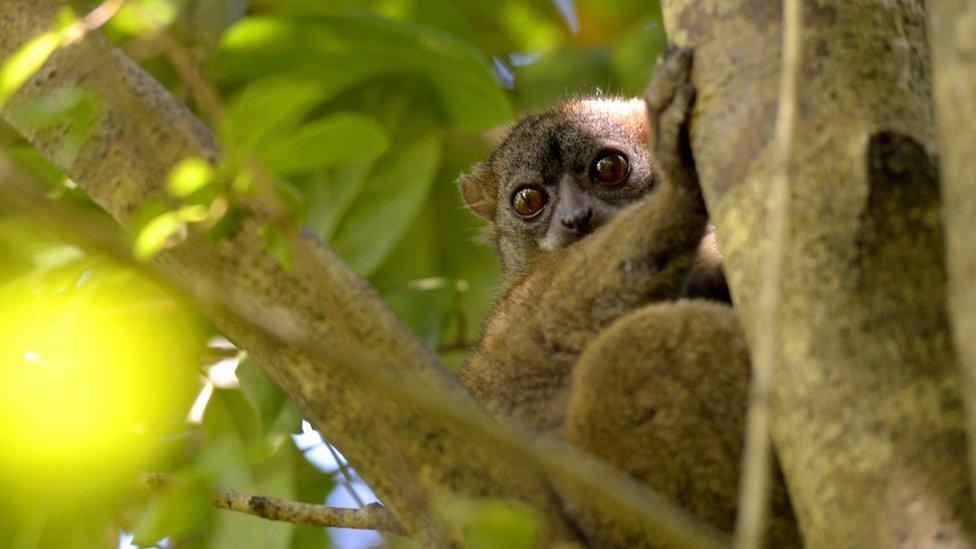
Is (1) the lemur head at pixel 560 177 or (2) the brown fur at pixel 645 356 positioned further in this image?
(1) the lemur head at pixel 560 177

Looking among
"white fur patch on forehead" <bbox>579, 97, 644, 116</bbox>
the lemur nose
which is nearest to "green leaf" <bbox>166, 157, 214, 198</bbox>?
the lemur nose

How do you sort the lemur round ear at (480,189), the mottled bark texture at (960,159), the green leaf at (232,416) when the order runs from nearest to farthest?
the mottled bark texture at (960,159)
the green leaf at (232,416)
the lemur round ear at (480,189)

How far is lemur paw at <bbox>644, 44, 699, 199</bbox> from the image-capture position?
3.57 meters

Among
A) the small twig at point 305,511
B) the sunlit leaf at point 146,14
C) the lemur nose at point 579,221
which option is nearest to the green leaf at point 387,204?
the lemur nose at point 579,221

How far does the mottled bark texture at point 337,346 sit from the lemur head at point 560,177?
3.50 meters

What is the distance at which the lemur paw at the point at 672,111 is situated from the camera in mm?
3570

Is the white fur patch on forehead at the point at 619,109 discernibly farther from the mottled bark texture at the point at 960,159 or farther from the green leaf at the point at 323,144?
the mottled bark texture at the point at 960,159

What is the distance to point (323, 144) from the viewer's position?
3.41m

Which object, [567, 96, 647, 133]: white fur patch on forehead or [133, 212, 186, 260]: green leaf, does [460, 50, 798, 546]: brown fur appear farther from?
[567, 96, 647, 133]: white fur patch on forehead

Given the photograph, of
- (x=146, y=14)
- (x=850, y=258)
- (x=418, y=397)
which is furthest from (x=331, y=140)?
(x=850, y=258)

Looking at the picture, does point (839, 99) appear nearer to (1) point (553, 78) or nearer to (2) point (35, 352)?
(2) point (35, 352)

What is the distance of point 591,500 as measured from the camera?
365 centimetres

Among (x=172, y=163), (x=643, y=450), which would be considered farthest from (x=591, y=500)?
(x=172, y=163)

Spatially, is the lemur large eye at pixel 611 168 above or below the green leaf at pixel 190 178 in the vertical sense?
above
